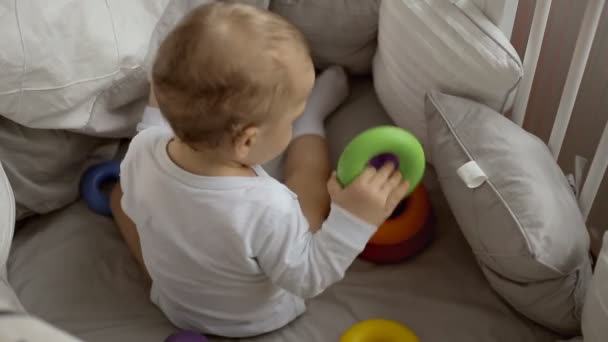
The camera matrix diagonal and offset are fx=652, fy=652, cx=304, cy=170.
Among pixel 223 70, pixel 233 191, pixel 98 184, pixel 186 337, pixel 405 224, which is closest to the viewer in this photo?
pixel 223 70

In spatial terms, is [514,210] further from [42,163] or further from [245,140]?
[42,163]

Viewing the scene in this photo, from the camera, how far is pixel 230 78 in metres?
0.63

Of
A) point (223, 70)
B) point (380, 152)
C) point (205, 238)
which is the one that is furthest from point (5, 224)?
point (380, 152)

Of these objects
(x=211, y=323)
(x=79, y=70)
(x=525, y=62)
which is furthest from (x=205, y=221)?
(x=525, y=62)

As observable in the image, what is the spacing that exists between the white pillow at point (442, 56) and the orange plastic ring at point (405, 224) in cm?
10

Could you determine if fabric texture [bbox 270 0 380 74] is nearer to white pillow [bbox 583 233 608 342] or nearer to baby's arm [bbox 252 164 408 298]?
baby's arm [bbox 252 164 408 298]

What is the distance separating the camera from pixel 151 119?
0.96 metres

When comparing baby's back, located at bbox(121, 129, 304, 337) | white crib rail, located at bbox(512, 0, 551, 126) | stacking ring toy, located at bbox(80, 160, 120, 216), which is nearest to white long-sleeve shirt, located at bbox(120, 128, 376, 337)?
baby's back, located at bbox(121, 129, 304, 337)

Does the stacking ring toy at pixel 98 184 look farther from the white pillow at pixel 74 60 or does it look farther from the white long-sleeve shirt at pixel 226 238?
the white long-sleeve shirt at pixel 226 238

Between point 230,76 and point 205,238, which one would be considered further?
point 205,238

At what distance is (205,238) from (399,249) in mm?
311

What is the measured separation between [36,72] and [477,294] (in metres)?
0.67

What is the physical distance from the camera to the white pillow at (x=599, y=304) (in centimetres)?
70

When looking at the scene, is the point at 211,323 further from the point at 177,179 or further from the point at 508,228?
the point at 508,228
